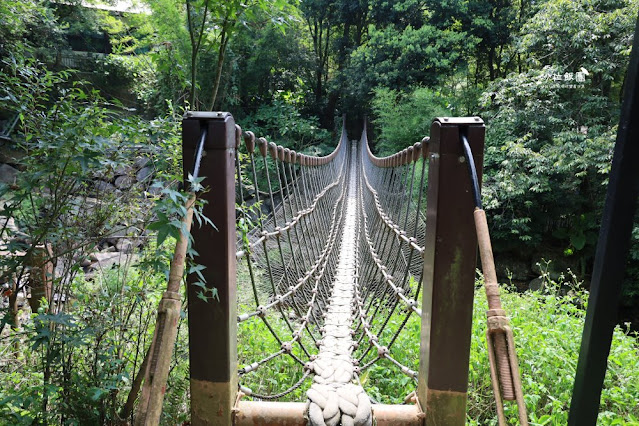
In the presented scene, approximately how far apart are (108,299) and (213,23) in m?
1.05

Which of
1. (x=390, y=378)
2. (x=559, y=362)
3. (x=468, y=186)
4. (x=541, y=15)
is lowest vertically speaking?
(x=390, y=378)

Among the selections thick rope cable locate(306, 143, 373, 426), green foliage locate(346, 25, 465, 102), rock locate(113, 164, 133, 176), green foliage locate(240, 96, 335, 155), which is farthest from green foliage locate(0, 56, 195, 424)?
green foliage locate(346, 25, 465, 102)

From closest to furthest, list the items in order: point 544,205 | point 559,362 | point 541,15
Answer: point 559,362, point 541,15, point 544,205

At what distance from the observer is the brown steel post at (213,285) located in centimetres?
72

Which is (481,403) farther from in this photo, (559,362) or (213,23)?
(213,23)

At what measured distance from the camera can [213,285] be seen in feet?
2.43

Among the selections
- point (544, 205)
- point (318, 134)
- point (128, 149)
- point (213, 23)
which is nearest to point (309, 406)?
point (128, 149)

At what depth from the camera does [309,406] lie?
0.82 metres

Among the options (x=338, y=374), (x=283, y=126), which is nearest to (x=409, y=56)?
(x=283, y=126)

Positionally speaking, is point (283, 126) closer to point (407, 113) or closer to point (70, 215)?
point (407, 113)

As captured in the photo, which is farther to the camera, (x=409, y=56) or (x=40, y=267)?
(x=409, y=56)

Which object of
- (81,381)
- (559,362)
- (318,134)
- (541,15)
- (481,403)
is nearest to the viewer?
(81,381)

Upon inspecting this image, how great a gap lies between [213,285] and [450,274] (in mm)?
429

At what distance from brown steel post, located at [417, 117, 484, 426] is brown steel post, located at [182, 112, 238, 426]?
37cm
